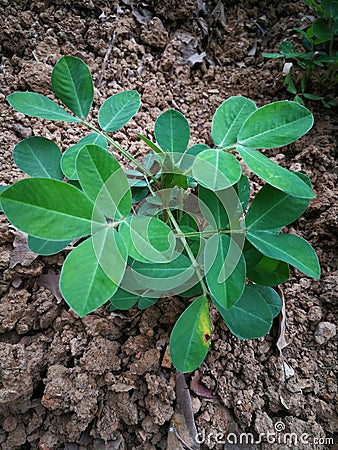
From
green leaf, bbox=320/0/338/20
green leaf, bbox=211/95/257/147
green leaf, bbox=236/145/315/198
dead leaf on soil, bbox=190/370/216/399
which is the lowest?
dead leaf on soil, bbox=190/370/216/399

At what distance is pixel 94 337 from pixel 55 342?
96mm

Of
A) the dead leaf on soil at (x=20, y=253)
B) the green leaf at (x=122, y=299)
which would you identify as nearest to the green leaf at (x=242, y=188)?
the green leaf at (x=122, y=299)

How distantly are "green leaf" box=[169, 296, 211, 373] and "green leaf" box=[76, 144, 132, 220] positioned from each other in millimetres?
255

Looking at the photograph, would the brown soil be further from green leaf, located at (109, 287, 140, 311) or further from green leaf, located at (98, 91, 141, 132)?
green leaf, located at (98, 91, 141, 132)

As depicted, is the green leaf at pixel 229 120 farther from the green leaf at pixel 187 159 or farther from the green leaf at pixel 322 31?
the green leaf at pixel 322 31

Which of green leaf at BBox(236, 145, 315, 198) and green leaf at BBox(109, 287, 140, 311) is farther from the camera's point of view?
green leaf at BBox(109, 287, 140, 311)

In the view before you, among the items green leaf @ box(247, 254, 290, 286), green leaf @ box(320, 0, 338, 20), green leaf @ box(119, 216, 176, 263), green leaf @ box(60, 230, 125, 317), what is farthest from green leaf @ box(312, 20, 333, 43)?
green leaf @ box(60, 230, 125, 317)

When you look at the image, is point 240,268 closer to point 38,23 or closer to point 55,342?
point 55,342

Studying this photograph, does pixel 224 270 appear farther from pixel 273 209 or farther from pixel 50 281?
pixel 50 281

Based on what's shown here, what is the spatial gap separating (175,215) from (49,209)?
0.42 metres

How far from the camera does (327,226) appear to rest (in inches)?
39.5

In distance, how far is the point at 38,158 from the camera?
78 centimetres

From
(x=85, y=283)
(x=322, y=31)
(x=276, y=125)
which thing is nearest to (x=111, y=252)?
(x=85, y=283)

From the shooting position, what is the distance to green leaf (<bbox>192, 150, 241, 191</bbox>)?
A: 59cm
